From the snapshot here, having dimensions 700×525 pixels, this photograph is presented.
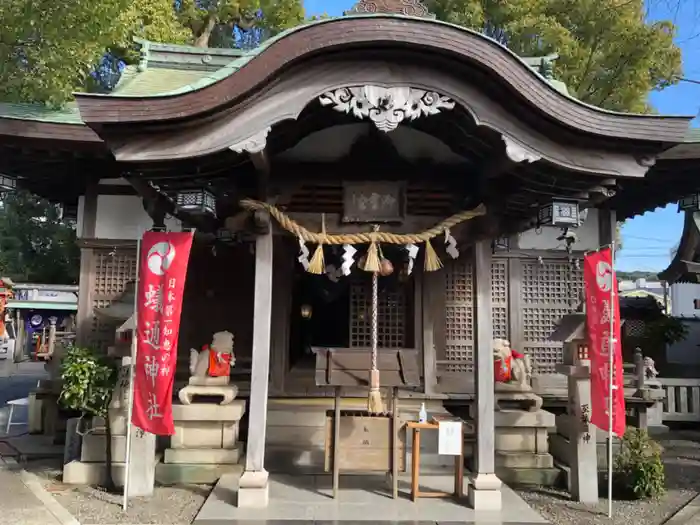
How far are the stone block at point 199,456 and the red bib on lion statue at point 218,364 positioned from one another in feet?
3.29

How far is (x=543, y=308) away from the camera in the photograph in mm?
9469

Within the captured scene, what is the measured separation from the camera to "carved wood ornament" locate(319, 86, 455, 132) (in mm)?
5473

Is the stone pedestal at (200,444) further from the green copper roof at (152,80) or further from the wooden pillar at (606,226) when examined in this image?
the wooden pillar at (606,226)

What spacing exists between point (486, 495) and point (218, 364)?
3673 mm

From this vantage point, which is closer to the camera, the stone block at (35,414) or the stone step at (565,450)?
the stone step at (565,450)

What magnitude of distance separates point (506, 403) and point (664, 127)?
4369 millimetres

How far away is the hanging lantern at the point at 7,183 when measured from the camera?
851 centimetres

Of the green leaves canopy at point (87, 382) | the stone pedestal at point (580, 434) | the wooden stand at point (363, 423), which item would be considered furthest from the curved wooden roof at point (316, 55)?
the stone pedestal at point (580, 434)

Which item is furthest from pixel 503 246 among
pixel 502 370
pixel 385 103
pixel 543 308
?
pixel 385 103

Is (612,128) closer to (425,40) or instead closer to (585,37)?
(425,40)

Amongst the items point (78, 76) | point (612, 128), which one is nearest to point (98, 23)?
point (78, 76)

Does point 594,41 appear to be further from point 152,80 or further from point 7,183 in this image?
point 7,183

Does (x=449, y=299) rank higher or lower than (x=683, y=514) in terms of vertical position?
higher

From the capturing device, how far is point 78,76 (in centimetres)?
921
